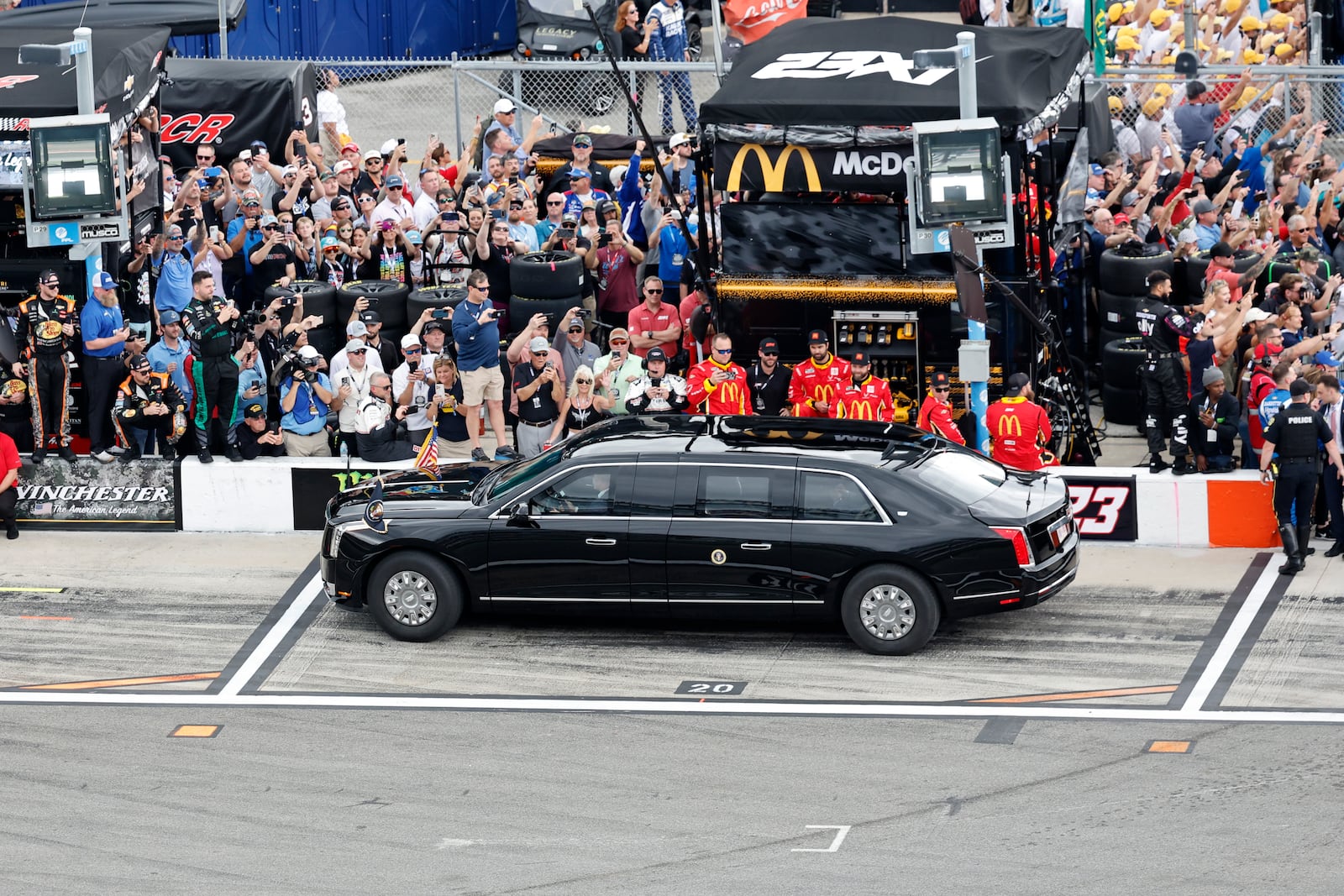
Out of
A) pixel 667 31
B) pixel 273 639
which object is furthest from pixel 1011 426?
pixel 667 31

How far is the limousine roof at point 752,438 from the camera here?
14508mm

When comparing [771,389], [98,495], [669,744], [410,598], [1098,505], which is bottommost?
[669,744]

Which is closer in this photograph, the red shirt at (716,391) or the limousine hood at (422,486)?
the limousine hood at (422,486)

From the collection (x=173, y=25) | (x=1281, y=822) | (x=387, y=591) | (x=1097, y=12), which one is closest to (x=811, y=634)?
(x=387, y=591)

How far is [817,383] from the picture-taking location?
57.9ft

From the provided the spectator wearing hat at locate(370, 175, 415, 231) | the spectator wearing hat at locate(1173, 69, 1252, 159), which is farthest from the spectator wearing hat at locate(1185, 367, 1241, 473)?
the spectator wearing hat at locate(1173, 69, 1252, 159)

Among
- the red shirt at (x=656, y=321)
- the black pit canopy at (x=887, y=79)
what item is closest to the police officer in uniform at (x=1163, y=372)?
the black pit canopy at (x=887, y=79)

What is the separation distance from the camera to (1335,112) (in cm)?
2480

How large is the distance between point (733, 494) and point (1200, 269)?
7266mm

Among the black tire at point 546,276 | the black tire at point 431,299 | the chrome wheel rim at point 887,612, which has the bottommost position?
the chrome wheel rim at point 887,612

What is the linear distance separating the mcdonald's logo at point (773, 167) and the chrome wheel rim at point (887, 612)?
16.0 feet

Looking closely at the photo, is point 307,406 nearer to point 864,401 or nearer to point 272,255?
point 272,255

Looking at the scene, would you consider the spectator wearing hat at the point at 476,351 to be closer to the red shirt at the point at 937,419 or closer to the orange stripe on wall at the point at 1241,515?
the red shirt at the point at 937,419

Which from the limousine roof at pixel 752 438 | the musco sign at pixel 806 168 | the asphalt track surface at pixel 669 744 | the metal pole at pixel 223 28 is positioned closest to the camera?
the asphalt track surface at pixel 669 744
